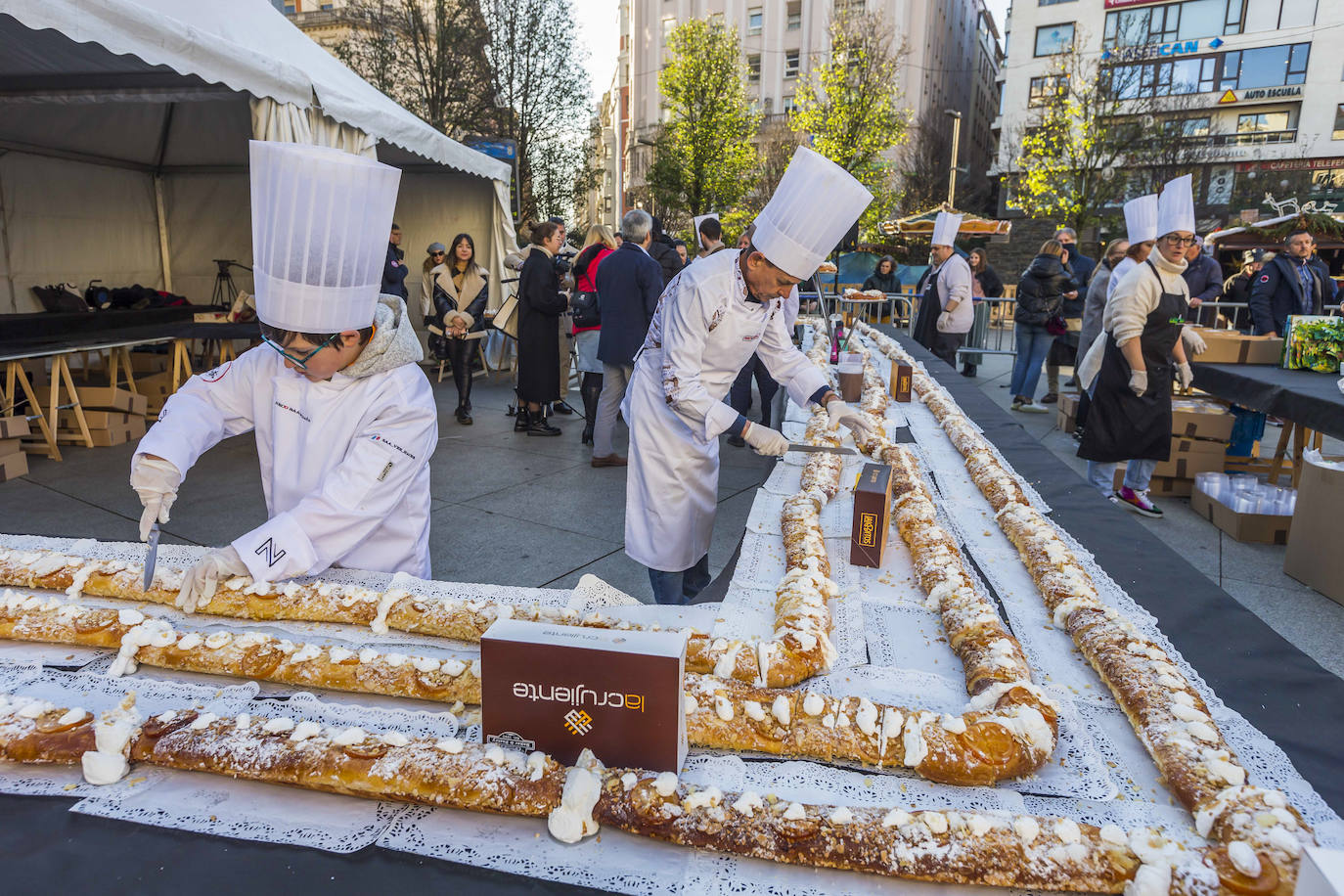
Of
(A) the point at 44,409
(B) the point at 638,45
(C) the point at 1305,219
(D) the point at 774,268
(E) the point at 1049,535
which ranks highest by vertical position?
(B) the point at 638,45

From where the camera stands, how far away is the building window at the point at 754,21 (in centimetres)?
3853

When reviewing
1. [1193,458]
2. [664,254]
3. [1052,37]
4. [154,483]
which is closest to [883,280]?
[664,254]

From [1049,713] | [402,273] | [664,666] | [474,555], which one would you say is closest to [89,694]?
[664,666]

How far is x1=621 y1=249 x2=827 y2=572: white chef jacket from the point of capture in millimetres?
2658

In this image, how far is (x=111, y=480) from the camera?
539cm

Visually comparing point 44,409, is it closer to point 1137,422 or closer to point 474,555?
point 474,555

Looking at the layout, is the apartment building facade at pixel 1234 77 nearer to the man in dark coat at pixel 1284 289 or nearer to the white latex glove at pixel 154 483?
the man in dark coat at pixel 1284 289

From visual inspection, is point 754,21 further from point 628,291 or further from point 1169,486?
point 1169,486

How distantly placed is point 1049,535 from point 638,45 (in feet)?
150

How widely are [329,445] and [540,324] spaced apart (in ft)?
15.5

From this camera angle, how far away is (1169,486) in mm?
5621

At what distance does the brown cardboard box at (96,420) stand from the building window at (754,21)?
39.2m

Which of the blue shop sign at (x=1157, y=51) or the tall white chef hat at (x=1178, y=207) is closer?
the tall white chef hat at (x=1178, y=207)

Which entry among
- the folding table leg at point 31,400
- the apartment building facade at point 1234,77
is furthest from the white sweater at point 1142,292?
the apartment building facade at point 1234,77
